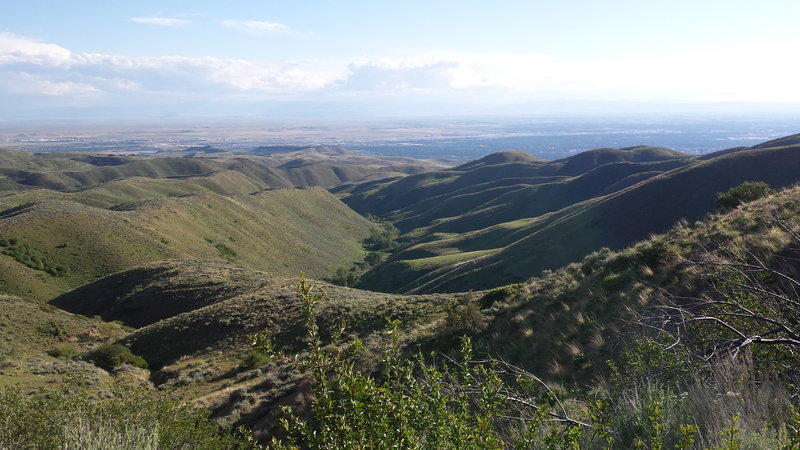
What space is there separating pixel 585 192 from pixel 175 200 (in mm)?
102177

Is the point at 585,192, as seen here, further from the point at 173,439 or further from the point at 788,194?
the point at 173,439

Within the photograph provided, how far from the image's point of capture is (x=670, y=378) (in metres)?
6.62

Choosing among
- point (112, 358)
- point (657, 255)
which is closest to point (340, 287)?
point (112, 358)

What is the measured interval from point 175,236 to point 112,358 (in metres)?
51.4

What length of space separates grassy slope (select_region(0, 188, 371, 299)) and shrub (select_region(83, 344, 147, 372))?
1204 inches

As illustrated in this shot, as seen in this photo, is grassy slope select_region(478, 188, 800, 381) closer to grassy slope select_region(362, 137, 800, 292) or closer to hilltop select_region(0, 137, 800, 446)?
hilltop select_region(0, 137, 800, 446)

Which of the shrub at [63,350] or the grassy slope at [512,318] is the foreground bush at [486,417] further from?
the shrub at [63,350]

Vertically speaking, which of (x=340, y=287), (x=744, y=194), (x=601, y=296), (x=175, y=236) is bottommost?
(x=175, y=236)

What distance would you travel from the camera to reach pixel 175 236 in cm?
7362

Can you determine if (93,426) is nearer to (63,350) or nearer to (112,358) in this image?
(112,358)

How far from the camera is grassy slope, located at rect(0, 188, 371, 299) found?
5766 centimetres

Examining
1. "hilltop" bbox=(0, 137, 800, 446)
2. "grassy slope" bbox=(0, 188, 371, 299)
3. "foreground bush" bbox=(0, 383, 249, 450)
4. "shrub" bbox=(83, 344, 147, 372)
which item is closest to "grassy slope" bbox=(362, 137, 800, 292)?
"hilltop" bbox=(0, 137, 800, 446)

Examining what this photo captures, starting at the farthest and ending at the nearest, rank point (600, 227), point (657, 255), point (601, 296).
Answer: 1. point (600, 227)
2. point (657, 255)
3. point (601, 296)

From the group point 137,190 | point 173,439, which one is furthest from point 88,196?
point 173,439
